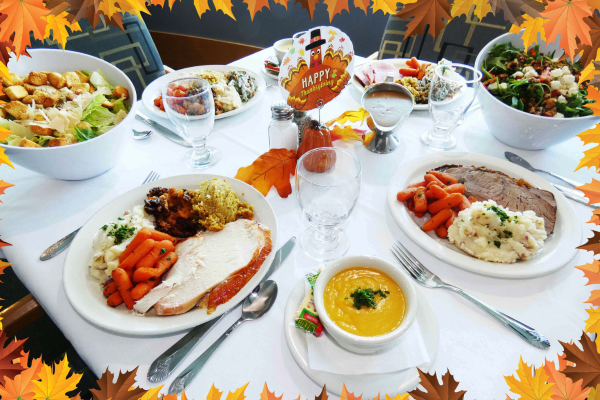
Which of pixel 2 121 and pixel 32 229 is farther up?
pixel 2 121

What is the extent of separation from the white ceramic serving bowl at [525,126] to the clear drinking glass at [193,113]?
4.46 ft

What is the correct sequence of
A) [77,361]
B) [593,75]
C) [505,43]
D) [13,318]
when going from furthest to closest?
1. [505,43]
2. [77,361]
3. [13,318]
4. [593,75]

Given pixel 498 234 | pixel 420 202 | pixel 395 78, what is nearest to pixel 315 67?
pixel 420 202

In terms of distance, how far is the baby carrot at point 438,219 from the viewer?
1.32 meters

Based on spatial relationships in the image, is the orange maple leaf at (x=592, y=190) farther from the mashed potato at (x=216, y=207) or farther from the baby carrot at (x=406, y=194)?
the mashed potato at (x=216, y=207)

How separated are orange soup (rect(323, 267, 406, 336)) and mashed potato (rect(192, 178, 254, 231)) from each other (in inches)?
19.8

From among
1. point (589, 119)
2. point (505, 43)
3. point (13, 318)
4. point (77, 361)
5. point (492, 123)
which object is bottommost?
point (77, 361)

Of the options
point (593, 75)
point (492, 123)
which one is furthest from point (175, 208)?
point (492, 123)

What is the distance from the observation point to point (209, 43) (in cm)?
404

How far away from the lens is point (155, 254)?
1193mm

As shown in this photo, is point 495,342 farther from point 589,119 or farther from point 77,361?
point 77,361

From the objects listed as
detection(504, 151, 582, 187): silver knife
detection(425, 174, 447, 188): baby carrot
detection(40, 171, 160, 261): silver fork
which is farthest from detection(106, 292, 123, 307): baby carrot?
detection(504, 151, 582, 187): silver knife

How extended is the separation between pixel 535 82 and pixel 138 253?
1932 millimetres

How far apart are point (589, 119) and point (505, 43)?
0.68 meters
